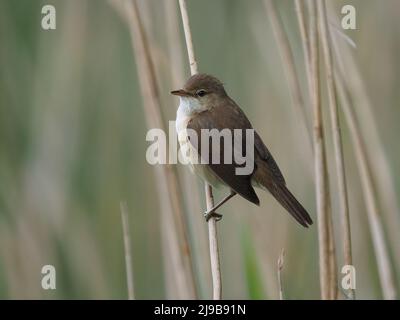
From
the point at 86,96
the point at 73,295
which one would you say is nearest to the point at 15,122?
the point at 86,96

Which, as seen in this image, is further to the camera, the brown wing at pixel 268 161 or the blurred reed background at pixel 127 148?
the blurred reed background at pixel 127 148

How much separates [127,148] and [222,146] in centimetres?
102

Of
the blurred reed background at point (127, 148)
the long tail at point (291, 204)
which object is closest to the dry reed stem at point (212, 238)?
the long tail at point (291, 204)

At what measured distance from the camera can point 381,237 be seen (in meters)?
3.11

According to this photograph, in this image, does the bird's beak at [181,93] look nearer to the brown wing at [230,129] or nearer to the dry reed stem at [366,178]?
the brown wing at [230,129]

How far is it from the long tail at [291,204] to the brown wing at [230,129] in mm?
119

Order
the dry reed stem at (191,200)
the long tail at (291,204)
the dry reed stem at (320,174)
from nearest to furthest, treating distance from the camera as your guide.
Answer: the dry reed stem at (320,174) → the long tail at (291,204) → the dry reed stem at (191,200)

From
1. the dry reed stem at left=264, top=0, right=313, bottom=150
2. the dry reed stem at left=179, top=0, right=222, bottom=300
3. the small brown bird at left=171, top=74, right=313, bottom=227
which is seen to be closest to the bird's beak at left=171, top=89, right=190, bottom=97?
the small brown bird at left=171, top=74, right=313, bottom=227

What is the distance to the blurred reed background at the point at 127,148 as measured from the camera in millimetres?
3914

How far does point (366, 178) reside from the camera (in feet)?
9.78

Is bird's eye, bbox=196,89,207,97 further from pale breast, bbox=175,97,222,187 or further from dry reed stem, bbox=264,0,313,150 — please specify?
dry reed stem, bbox=264,0,313,150

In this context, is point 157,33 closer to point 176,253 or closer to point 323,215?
point 176,253

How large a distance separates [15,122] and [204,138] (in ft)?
3.97
